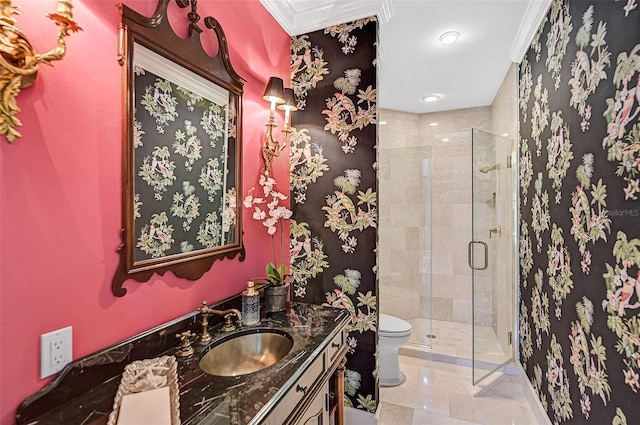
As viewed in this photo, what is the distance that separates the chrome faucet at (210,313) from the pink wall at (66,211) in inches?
6.0

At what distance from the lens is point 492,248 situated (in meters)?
2.86

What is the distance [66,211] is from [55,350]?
1.28 ft

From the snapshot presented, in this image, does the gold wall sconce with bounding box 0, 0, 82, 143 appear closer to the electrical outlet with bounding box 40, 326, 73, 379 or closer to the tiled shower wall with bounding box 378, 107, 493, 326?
the electrical outlet with bounding box 40, 326, 73, 379

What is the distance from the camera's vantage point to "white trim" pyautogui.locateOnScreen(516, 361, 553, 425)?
1860 millimetres

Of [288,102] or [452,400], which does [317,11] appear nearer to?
[288,102]

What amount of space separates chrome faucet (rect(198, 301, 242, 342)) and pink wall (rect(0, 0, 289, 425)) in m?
0.15

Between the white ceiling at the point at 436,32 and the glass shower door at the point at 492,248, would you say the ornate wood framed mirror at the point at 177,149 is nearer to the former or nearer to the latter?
the white ceiling at the point at 436,32

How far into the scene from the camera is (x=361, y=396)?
6.19 ft

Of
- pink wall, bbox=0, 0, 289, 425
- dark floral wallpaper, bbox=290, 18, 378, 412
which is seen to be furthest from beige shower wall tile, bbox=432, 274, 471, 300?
pink wall, bbox=0, 0, 289, 425

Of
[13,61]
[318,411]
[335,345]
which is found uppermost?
[13,61]

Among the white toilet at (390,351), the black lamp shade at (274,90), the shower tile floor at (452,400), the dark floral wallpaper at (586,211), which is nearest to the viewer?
the dark floral wallpaper at (586,211)

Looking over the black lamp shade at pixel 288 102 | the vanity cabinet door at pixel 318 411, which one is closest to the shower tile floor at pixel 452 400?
the vanity cabinet door at pixel 318 411

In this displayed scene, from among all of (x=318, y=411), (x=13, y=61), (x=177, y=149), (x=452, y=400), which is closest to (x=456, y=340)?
(x=452, y=400)

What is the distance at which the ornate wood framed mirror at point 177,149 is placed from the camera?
105 cm
